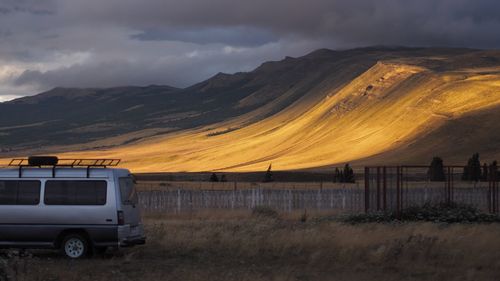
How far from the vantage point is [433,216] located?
2673cm

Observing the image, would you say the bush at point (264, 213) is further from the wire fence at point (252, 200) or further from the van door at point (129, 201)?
the van door at point (129, 201)

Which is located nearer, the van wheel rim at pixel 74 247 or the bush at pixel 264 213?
the van wheel rim at pixel 74 247

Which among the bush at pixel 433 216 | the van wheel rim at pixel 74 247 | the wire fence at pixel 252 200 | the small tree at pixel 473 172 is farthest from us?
the small tree at pixel 473 172

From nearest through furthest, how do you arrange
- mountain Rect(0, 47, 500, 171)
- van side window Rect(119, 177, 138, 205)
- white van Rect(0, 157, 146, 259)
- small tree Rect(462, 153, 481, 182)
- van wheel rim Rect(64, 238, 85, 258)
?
white van Rect(0, 157, 146, 259) < van wheel rim Rect(64, 238, 85, 258) < van side window Rect(119, 177, 138, 205) < small tree Rect(462, 153, 481, 182) < mountain Rect(0, 47, 500, 171)

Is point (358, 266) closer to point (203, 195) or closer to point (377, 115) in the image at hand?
point (203, 195)

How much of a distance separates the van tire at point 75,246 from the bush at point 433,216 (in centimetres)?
1155

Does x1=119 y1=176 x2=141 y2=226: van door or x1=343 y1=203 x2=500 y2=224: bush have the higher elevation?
x1=119 y1=176 x2=141 y2=226: van door

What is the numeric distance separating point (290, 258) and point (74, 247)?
4847mm

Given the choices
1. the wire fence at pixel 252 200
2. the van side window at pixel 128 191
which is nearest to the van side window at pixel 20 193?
the van side window at pixel 128 191

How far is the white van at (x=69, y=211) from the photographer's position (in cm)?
1728

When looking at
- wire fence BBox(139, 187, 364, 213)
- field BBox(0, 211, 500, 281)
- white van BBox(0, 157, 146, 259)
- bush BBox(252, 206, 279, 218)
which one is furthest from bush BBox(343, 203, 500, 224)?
wire fence BBox(139, 187, 364, 213)

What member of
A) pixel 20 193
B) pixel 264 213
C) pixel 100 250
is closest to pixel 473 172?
pixel 264 213

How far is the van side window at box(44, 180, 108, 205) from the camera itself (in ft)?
57.0

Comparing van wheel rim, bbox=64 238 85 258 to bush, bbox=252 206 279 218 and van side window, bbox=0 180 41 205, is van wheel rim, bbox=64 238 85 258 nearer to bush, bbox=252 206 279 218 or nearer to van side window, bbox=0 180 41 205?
van side window, bbox=0 180 41 205
